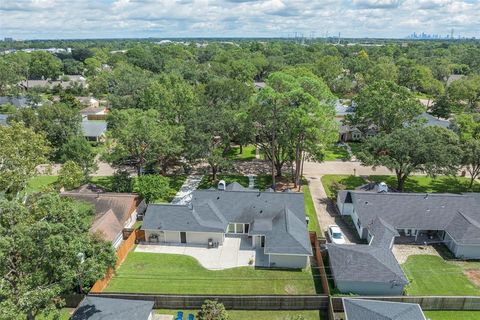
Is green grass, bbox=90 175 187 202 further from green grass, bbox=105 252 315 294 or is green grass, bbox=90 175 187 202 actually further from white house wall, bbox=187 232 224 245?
green grass, bbox=105 252 315 294

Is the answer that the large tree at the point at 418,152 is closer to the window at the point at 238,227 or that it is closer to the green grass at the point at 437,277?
the green grass at the point at 437,277

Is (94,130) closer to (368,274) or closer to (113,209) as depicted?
(113,209)

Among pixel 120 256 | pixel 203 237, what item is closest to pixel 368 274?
pixel 203 237

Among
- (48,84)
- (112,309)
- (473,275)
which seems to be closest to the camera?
(112,309)

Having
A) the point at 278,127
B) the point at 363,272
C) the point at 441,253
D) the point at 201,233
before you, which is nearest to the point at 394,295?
the point at 363,272

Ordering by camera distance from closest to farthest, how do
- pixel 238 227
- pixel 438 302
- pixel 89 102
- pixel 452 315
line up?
pixel 452 315 < pixel 438 302 < pixel 238 227 < pixel 89 102

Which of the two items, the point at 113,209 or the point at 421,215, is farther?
the point at 113,209

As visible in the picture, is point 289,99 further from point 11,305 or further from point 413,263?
point 11,305
